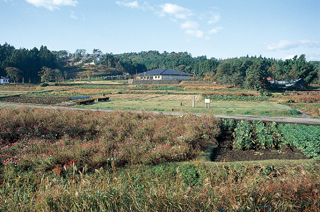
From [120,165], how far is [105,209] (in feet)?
21.8

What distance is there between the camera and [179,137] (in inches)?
498

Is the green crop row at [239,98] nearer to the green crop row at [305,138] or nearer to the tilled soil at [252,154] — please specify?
the green crop row at [305,138]

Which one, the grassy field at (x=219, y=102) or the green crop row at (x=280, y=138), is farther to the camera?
the grassy field at (x=219, y=102)

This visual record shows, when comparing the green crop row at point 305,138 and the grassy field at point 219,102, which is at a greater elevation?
the grassy field at point 219,102

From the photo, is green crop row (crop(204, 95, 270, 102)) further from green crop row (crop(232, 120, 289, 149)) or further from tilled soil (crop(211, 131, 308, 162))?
tilled soil (crop(211, 131, 308, 162))

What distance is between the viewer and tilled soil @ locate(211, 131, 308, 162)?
1120cm

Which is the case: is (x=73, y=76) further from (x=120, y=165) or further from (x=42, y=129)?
(x=120, y=165)

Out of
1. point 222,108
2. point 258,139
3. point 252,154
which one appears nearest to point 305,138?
point 258,139

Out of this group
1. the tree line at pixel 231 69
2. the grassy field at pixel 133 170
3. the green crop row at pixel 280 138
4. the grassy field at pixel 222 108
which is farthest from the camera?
the tree line at pixel 231 69

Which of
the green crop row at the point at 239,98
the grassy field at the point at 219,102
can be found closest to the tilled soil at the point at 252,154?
the grassy field at the point at 219,102

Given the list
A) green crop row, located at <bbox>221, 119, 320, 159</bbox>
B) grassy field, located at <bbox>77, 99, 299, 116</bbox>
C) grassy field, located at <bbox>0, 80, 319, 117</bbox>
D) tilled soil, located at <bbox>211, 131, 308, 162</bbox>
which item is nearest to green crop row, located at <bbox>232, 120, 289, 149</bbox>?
green crop row, located at <bbox>221, 119, 320, 159</bbox>

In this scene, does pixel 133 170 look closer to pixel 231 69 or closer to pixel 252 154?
pixel 252 154

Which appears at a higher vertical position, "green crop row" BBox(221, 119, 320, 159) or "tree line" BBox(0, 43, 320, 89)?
"tree line" BBox(0, 43, 320, 89)

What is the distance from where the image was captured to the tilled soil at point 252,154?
1120 centimetres
